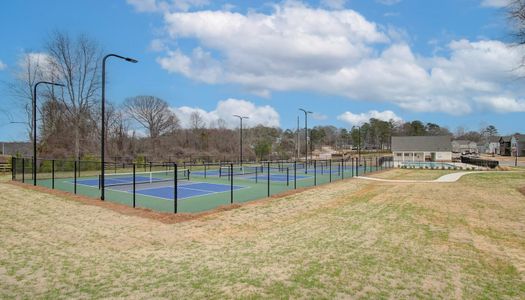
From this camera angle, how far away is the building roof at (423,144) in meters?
56.6

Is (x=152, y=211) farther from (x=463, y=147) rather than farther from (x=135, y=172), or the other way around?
(x=463, y=147)

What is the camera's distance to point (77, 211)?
11016 millimetres

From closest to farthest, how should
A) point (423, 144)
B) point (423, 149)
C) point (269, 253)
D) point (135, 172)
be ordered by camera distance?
point (269, 253) → point (135, 172) → point (423, 149) → point (423, 144)

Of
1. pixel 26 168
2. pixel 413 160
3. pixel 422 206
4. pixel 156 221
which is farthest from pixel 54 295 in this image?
pixel 413 160

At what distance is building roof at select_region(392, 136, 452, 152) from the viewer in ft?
186

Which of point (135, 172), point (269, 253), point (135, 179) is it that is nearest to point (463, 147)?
point (135, 172)

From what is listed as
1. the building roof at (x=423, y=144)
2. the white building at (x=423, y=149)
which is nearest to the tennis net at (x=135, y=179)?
the white building at (x=423, y=149)

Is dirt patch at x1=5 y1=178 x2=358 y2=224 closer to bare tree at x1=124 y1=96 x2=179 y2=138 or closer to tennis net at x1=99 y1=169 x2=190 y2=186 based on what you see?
tennis net at x1=99 y1=169 x2=190 y2=186

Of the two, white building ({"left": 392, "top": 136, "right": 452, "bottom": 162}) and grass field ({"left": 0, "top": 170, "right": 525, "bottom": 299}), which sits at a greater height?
white building ({"left": 392, "top": 136, "right": 452, "bottom": 162})

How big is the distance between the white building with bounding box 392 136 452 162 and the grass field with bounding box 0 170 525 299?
4871 cm

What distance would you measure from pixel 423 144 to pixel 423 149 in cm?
147

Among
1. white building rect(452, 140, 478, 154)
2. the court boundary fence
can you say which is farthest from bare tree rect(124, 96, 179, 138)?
white building rect(452, 140, 478, 154)

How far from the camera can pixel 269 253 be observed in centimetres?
629

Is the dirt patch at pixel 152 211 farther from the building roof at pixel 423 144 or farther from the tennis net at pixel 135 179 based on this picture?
the building roof at pixel 423 144
